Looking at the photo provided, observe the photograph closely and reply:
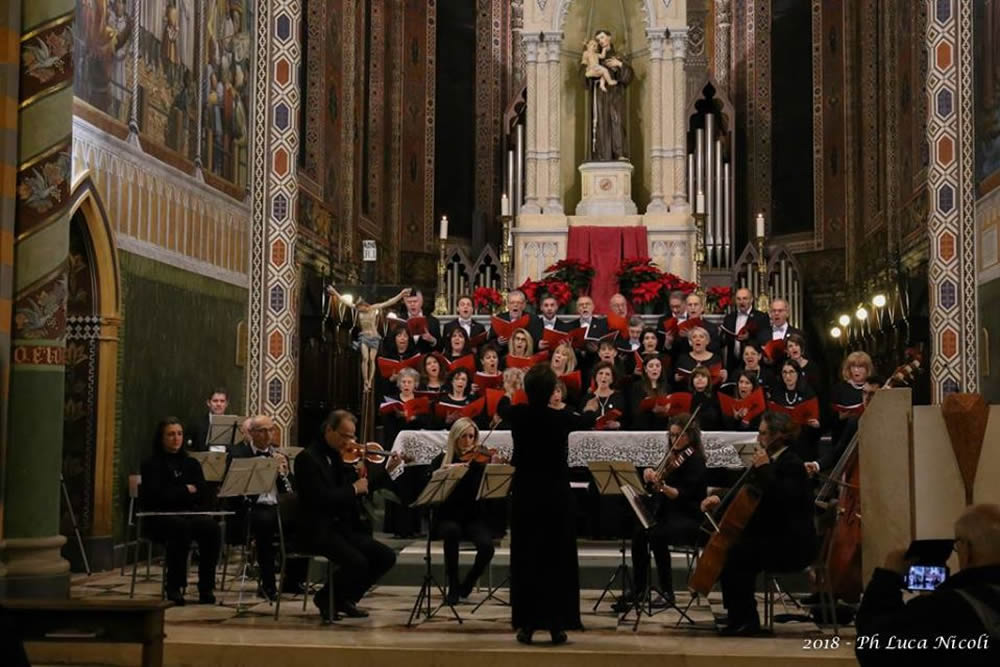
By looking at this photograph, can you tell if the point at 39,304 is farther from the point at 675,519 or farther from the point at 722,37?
the point at 722,37

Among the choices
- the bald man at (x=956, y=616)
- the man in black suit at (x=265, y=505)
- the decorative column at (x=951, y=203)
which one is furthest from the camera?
the decorative column at (x=951, y=203)

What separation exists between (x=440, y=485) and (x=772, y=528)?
85.0 inches

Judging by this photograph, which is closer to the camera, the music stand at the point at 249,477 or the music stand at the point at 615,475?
the music stand at the point at 615,475

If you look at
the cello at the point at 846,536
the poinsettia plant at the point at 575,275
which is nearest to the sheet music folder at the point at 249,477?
the cello at the point at 846,536

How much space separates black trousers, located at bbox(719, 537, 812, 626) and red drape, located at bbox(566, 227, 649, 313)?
31.7ft

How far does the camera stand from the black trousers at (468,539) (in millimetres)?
9141

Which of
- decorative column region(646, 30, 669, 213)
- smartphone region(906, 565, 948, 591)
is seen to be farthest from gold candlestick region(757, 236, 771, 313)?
smartphone region(906, 565, 948, 591)

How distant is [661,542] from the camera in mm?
8938

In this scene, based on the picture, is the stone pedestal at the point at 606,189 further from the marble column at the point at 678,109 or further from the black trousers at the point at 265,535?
the black trousers at the point at 265,535

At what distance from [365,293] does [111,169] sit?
546 cm

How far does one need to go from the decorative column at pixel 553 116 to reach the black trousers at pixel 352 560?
1046 cm

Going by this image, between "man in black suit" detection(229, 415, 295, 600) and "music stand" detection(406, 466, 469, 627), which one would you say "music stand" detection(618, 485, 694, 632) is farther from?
"man in black suit" detection(229, 415, 295, 600)

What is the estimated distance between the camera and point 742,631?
7980 millimetres

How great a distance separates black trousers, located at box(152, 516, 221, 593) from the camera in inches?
363
